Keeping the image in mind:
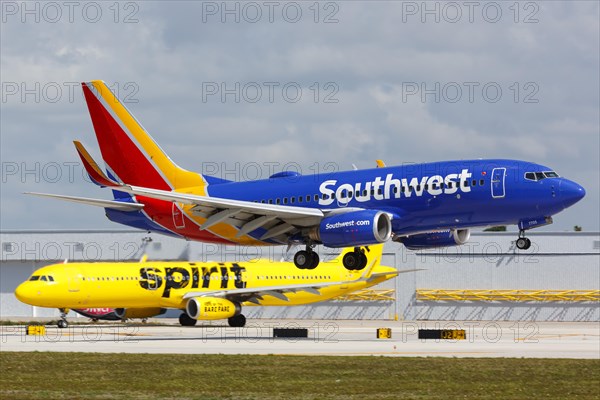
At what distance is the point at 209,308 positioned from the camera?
89.8 m

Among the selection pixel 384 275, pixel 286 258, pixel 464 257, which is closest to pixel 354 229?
pixel 384 275

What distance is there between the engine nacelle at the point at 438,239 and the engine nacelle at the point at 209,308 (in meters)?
28.7

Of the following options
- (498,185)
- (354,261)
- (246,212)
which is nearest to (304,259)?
(354,261)

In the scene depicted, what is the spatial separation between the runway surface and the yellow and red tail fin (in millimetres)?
10174

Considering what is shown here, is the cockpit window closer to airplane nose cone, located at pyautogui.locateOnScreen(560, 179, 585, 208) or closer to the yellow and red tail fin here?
airplane nose cone, located at pyautogui.locateOnScreen(560, 179, 585, 208)

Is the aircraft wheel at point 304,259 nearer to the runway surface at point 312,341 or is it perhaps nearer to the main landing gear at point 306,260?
the main landing gear at point 306,260

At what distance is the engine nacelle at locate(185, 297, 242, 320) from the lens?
8969 centimetres

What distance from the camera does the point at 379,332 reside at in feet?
262

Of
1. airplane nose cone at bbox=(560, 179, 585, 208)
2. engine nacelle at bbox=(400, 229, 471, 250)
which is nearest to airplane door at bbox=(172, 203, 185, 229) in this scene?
engine nacelle at bbox=(400, 229, 471, 250)

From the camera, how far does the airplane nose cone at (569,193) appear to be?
5397 cm

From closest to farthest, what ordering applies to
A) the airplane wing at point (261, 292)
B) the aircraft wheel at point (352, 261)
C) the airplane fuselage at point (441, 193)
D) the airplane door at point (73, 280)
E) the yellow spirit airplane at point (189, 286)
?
the airplane fuselage at point (441, 193)
the aircraft wheel at point (352, 261)
the airplane door at point (73, 280)
the yellow spirit airplane at point (189, 286)
the airplane wing at point (261, 292)

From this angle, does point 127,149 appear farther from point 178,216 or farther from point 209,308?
point 209,308

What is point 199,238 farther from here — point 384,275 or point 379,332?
point 384,275

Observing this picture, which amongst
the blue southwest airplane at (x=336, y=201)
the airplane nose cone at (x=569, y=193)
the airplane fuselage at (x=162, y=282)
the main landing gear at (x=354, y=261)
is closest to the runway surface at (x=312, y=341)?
the airplane fuselage at (x=162, y=282)
